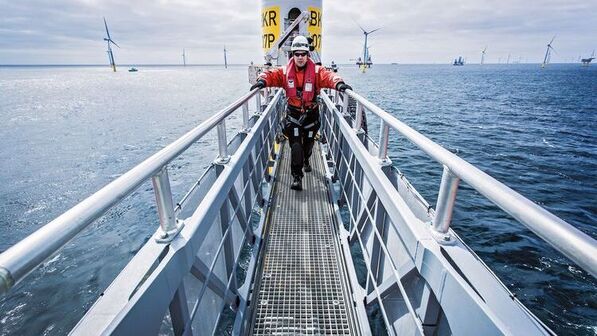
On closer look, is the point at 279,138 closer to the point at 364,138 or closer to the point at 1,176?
the point at 364,138

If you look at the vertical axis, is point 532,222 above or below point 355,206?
above

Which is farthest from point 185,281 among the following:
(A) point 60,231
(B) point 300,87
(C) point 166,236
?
(B) point 300,87

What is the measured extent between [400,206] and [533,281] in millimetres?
6600

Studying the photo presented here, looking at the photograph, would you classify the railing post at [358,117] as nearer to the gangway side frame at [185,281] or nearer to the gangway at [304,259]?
the gangway at [304,259]

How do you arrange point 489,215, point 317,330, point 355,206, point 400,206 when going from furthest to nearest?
point 489,215, point 355,206, point 317,330, point 400,206

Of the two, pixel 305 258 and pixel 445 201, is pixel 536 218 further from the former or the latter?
pixel 305 258

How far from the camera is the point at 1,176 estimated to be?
12.7 m

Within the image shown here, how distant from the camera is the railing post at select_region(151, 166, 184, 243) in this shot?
5.32 ft

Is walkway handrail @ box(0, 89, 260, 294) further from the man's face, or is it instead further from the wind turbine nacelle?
the wind turbine nacelle

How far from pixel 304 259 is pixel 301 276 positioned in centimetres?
30

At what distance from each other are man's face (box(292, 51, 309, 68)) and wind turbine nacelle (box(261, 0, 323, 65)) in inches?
249

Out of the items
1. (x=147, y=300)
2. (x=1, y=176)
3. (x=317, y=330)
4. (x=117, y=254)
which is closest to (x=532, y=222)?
(x=147, y=300)

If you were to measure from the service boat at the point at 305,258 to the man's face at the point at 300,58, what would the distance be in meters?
0.85

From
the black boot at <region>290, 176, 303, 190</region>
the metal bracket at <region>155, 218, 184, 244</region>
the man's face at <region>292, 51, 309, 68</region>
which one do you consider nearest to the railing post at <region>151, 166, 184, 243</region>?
the metal bracket at <region>155, 218, 184, 244</region>
